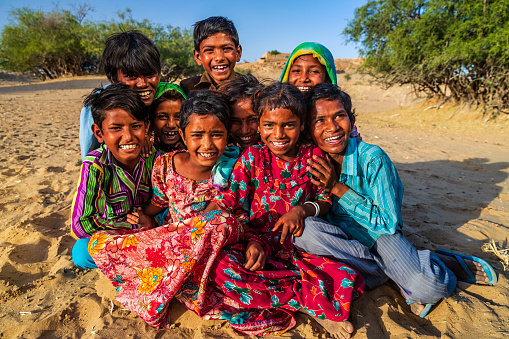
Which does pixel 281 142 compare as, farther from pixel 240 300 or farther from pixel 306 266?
pixel 240 300

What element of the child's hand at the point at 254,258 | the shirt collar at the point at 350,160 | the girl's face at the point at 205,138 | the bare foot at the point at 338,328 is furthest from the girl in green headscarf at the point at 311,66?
the bare foot at the point at 338,328

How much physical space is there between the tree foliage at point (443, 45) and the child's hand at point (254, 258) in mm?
9779

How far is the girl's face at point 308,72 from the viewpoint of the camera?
10.1 feet

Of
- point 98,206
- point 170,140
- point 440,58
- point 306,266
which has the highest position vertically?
point 440,58

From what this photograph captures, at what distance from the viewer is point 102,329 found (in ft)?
6.33

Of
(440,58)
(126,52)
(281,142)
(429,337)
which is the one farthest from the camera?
(440,58)

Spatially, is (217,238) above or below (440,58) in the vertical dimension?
below

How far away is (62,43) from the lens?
22.8 metres

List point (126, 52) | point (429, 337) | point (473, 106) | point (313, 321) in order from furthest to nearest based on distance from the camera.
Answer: point (473, 106) → point (126, 52) → point (313, 321) → point (429, 337)

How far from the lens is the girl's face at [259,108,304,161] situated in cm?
225

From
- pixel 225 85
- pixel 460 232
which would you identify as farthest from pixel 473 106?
pixel 225 85

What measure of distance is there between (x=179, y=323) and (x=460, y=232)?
9.19 feet

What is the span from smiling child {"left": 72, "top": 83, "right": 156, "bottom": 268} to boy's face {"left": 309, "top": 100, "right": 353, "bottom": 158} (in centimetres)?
135

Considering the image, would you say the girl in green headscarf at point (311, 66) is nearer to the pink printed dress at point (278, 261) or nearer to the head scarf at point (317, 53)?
the head scarf at point (317, 53)
